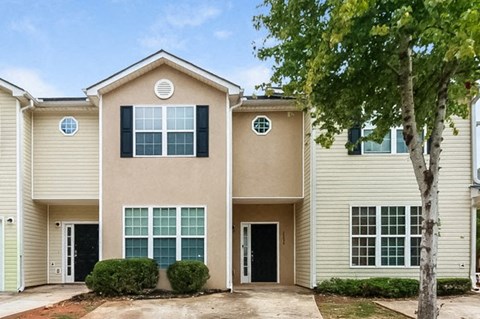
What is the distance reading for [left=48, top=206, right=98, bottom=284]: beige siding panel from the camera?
48.1ft

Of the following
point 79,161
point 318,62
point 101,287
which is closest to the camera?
point 318,62

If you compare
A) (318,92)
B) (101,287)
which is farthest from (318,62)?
(101,287)

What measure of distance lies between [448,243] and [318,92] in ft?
24.8

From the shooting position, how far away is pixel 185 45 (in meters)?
Result: 16.0

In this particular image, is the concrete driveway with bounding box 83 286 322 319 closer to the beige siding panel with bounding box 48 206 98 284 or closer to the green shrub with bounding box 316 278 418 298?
the green shrub with bounding box 316 278 418 298

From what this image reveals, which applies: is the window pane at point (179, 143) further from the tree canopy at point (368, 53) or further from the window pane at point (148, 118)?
the tree canopy at point (368, 53)

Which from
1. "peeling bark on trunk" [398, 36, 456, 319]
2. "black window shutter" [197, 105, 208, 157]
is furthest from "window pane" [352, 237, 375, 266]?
"peeling bark on trunk" [398, 36, 456, 319]

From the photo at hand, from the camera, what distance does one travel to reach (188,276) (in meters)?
11.7

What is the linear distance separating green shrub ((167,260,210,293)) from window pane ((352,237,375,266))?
14.6 feet

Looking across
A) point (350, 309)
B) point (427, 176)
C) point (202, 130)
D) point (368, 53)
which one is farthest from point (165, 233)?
point (368, 53)

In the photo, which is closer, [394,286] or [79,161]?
[394,286]

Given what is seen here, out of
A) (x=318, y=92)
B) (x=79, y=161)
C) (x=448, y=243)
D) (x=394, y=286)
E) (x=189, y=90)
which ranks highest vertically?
(x=189, y=90)

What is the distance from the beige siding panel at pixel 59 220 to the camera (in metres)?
14.7

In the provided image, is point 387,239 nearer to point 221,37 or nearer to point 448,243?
point 448,243
